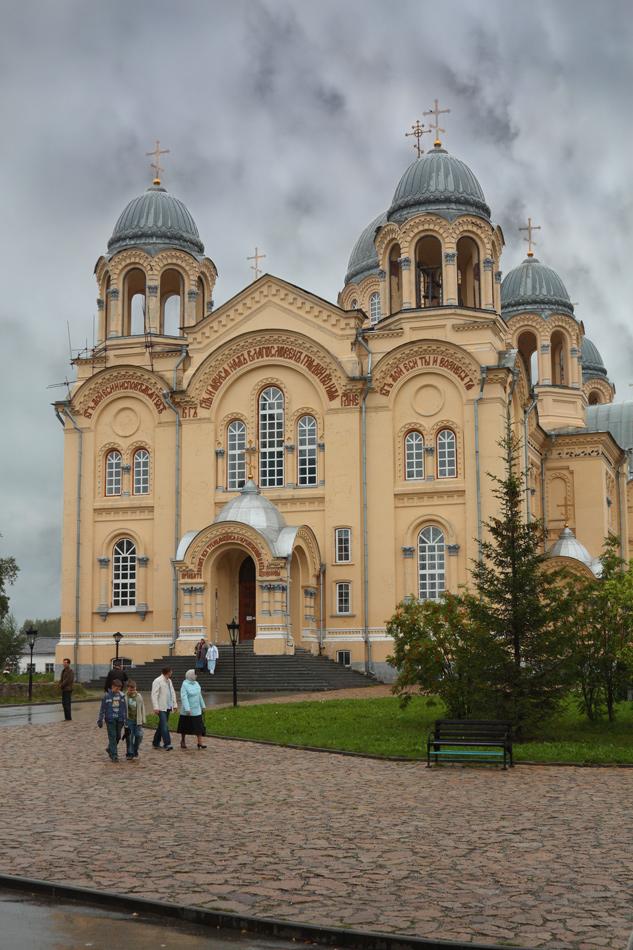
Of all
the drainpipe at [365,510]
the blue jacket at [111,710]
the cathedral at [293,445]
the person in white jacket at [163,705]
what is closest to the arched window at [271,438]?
the cathedral at [293,445]

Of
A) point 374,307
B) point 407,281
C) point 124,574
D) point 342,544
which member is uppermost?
point 374,307

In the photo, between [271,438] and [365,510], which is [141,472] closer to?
[271,438]

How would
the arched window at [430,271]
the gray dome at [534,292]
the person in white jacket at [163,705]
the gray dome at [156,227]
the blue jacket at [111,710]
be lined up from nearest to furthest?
the blue jacket at [111,710]
the person in white jacket at [163,705]
the arched window at [430,271]
the gray dome at [156,227]
the gray dome at [534,292]

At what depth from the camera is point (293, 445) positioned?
1471 inches

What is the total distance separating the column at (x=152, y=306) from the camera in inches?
1614

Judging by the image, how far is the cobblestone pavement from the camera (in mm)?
7758

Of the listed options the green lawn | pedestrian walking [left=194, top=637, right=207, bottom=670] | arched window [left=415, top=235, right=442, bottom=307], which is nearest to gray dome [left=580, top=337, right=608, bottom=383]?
arched window [left=415, top=235, right=442, bottom=307]

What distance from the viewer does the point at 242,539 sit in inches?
1332

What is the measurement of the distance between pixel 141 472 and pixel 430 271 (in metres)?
13.4

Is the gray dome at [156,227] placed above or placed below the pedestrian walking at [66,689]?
above

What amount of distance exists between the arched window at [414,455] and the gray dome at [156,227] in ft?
41.7

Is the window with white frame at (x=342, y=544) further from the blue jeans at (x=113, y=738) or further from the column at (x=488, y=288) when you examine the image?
the blue jeans at (x=113, y=738)

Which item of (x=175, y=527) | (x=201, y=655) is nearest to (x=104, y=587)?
(x=175, y=527)

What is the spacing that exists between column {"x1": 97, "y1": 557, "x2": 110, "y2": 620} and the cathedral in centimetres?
6
